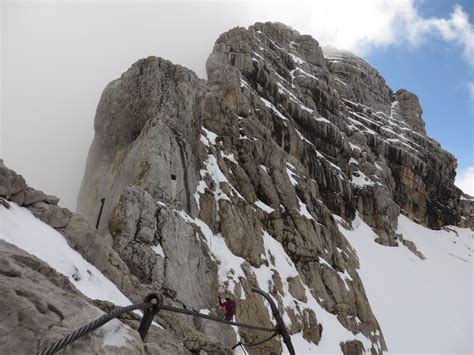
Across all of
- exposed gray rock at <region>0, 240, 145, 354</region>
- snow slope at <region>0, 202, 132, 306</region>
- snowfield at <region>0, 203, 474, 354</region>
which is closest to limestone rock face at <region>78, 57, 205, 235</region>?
snowfield at <region>0, 203, 474, 354</region>

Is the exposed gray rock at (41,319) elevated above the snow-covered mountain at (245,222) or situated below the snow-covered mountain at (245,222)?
below

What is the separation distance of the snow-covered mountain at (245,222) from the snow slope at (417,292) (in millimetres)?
277

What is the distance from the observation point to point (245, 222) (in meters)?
29.4

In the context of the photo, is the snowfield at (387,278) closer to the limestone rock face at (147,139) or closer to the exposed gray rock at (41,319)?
the exposed gray rock at (41,319)

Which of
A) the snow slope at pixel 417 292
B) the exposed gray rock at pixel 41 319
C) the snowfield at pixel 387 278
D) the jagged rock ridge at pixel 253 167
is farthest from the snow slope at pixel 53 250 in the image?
the snow slope at pixel 417 292

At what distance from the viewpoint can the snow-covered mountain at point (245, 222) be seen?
1261cm

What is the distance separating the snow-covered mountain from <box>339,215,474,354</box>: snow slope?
277 mm

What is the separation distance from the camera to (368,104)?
103562 millimetres

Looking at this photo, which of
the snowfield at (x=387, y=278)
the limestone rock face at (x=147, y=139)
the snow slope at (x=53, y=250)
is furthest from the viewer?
the limestone rock face at (x=147, y=139)

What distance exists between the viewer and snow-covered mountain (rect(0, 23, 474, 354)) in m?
12.6

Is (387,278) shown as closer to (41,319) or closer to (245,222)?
(245,222)

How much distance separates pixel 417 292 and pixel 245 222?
119 feet

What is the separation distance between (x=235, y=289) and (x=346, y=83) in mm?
91845

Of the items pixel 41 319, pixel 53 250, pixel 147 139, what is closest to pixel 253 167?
pixel 147 139
